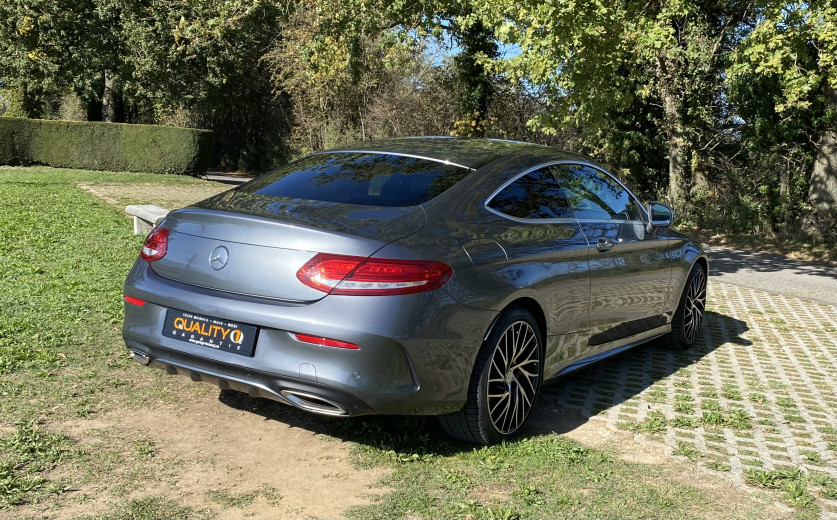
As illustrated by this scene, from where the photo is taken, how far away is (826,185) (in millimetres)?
15617

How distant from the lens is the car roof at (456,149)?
4853 mm

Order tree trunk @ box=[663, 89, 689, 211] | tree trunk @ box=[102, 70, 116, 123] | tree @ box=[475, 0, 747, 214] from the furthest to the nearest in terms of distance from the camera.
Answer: tree trunk @ box=[102, 70, 116, 123]
tree trunk @ box=[663, 89, 689, 211]
tree @ box=[475, 0, 747, 214]

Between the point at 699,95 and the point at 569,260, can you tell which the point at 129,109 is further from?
the point at 569,260

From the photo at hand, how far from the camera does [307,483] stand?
3.80m

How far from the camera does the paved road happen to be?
11094 mm

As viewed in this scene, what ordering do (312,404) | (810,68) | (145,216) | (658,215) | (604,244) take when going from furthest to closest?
(810,68), (145,216), (658,215), (604,244), (312,404)

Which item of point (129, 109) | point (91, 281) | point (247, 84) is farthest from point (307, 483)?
point (129, 109)

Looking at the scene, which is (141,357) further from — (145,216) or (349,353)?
(145,216)

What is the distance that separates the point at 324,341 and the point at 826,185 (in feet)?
48.1

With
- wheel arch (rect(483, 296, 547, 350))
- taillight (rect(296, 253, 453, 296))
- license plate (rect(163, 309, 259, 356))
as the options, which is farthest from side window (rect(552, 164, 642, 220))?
license plate (rect(163, 309, 259, 356))

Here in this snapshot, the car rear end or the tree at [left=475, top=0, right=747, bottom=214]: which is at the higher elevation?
the tree at [left=475, top=0, right=747, bottom=214]

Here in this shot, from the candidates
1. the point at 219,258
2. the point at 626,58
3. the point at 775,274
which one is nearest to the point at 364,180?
the point at 219,258

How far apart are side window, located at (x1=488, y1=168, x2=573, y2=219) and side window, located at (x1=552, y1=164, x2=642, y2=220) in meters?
0.13

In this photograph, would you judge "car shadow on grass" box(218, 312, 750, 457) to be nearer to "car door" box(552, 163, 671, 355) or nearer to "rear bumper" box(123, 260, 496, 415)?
"car door" box(552, 163, 671, 355)
